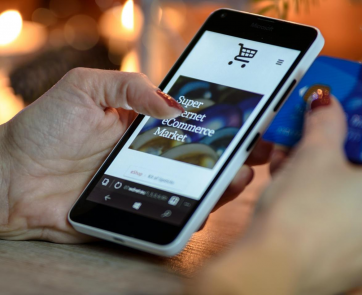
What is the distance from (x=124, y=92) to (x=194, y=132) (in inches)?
4.4

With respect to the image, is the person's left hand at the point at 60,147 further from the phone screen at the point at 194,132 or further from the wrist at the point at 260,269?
the wrist at the point at 260,269

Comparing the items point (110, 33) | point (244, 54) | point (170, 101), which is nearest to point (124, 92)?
point (170, 101)

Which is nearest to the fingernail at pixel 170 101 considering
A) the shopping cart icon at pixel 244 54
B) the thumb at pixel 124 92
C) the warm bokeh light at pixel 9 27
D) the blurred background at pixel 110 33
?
the thumb at pixel 124 92

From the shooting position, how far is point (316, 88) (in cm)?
61

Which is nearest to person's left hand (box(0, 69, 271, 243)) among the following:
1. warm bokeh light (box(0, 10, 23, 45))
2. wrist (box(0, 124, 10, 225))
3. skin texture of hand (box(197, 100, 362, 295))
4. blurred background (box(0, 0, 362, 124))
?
wrist (box(0, 124, 10, 225))

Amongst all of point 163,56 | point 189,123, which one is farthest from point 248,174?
point 163,56

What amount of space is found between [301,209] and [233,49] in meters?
0.35

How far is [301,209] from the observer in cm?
42

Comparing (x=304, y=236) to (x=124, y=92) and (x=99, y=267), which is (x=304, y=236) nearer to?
(x=99, y=267)

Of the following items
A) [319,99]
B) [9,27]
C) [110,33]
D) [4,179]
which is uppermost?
[319,99]

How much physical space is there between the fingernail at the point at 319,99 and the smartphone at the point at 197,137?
0.19ft

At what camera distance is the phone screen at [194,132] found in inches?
24.0

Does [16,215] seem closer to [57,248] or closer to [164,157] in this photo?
[57,248]

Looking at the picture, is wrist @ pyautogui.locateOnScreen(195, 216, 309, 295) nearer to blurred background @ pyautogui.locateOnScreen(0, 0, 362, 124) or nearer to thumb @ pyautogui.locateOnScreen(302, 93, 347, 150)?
thumb @ pyautogui.locateOnScreen(302, 93, 347, 150)
